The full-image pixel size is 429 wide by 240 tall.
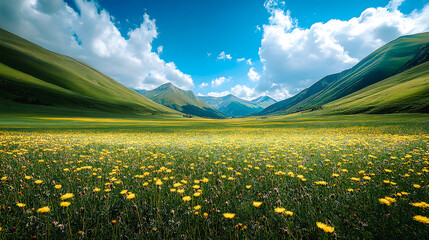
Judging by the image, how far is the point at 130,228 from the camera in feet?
9.65

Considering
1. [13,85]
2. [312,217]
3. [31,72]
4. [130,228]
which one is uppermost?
[31,72]

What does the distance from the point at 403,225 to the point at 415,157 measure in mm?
6249

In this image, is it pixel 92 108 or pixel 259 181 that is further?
pixel 92 108

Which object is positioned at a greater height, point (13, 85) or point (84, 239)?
point (13, 85)

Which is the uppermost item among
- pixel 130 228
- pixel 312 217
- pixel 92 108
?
pixel 92 108

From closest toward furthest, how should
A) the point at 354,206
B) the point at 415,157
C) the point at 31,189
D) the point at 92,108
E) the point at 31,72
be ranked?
the point at 354,206 < the point at 31,189 < the point at 415,157 < the point at 92,108 < the point at 31,72

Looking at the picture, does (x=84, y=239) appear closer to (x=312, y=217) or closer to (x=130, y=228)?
(x=130, y=228)

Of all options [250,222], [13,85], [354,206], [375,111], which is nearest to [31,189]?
[250,222]

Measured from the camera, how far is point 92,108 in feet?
434

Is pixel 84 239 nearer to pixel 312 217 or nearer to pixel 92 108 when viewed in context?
pixel 312 217

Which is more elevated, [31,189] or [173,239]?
[31,189]

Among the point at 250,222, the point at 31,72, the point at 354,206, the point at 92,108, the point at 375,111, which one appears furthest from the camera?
the point at 31,72

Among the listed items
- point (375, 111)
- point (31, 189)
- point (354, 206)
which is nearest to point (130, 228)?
point (31, 189)

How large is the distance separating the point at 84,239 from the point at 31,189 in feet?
9.24
